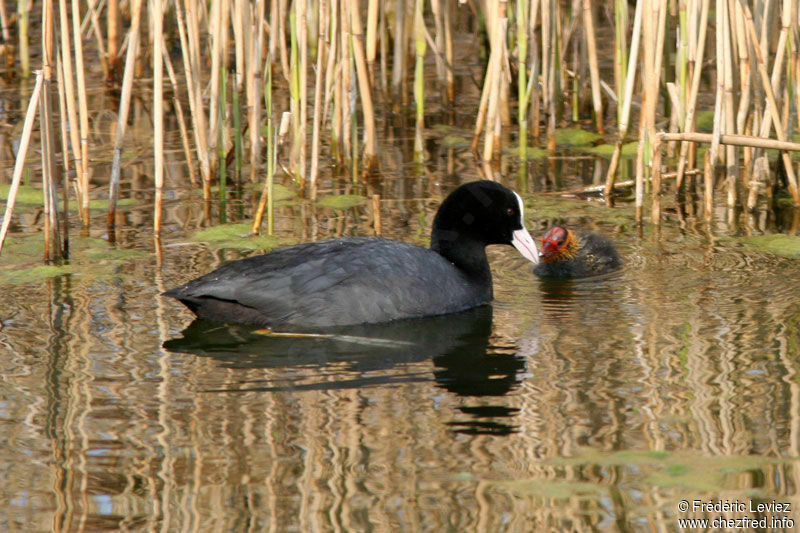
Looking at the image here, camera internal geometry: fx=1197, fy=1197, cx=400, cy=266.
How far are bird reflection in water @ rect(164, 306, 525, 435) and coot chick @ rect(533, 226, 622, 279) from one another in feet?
2.09

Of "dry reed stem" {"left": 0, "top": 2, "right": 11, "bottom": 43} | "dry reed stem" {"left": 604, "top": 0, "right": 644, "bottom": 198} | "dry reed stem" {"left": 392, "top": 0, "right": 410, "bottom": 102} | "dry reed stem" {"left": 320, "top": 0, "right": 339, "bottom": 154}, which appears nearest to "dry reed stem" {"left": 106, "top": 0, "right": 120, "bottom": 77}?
"dry reed stem" {"left": 0, "top": 2, "right": 11, "bottom": 43}

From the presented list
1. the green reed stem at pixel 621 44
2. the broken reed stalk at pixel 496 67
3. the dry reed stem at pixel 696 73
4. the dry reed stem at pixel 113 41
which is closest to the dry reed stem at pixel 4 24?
the dry reed stem at pixel 113 41

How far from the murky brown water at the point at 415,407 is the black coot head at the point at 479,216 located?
31cm

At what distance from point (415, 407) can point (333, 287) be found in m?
1.11

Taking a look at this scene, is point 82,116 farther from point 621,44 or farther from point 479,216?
point 621,44

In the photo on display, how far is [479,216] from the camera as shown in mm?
5496

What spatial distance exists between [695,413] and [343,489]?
48.4 inches

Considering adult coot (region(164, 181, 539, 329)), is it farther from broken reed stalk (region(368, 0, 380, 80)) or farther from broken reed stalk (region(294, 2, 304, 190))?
broken reed stalk (region(368, 0, 380, 80))

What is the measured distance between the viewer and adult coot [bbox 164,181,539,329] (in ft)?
16.0

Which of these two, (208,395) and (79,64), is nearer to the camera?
(208,395)

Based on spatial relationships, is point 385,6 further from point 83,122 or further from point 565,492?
point 565,492

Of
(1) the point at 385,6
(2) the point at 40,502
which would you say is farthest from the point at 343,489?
(1) the point at 385,6

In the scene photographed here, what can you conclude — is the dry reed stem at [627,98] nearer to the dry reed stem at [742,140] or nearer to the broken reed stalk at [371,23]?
the dry reed stem at [742,140]

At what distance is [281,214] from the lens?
6.57 meters
